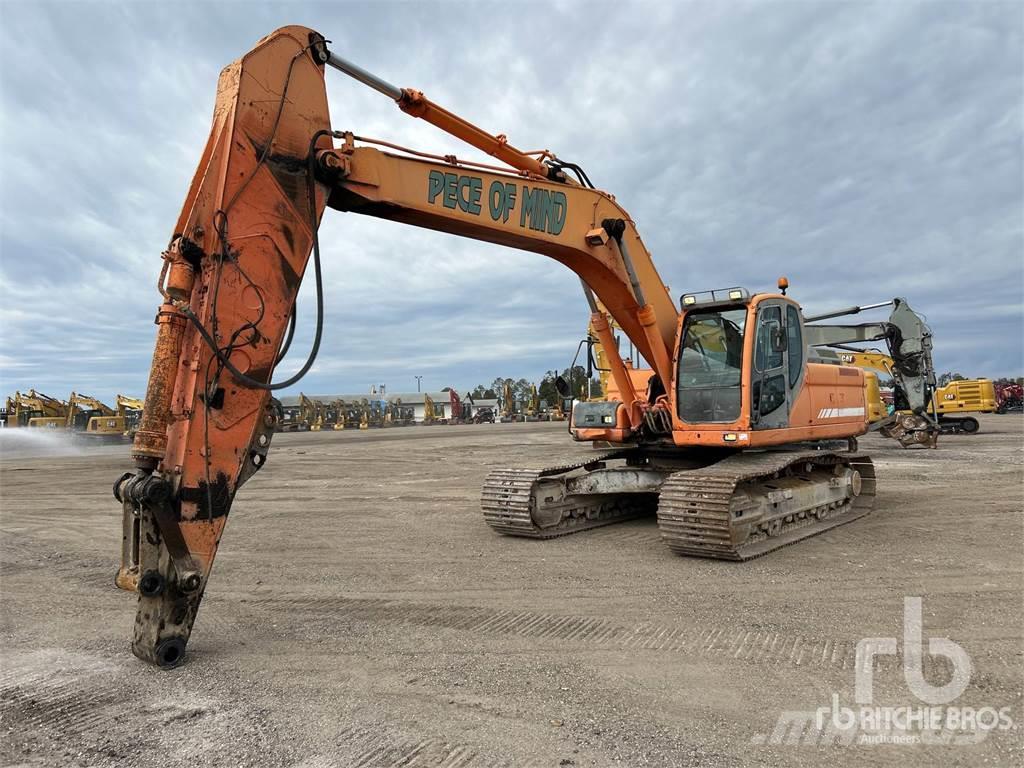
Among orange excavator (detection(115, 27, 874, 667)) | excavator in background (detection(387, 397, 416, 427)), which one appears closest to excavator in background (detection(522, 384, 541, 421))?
excavator in background (detection(387, 397, 416, 427))

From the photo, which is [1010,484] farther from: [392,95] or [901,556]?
[392,95]

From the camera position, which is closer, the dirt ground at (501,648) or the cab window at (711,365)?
the dirt ground at (501,648)

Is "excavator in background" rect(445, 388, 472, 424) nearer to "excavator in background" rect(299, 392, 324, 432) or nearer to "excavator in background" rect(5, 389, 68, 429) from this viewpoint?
"excavator in background" rect(299, 392, 324, 432)

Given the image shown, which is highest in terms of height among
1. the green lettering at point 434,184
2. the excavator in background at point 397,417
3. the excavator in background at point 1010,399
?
the green lettering at point 434,184

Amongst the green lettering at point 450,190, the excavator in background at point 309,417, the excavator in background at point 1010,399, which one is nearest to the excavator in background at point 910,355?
the green lettering at point 450,190

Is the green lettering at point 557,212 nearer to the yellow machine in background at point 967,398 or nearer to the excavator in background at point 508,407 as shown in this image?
the yellow machine in background at point 967,398

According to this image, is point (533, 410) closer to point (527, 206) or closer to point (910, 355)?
point (910, 355)

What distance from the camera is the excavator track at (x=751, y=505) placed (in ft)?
21.3

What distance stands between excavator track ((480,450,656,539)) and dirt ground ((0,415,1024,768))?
266mm

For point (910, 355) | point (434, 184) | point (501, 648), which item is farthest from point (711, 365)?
point (910, 355)

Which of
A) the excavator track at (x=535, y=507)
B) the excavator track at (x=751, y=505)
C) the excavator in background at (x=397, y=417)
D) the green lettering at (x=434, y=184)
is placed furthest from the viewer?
the excavator in background at (x=397, y=417)

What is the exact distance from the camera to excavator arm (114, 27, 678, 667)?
161 inches

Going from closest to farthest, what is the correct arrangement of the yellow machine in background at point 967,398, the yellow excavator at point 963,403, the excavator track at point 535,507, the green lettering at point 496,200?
the green lettering at point 496,200, the excavator track at point 535,507, the yellow excavator at point 963,403, the yellow machine in background at point 967,398

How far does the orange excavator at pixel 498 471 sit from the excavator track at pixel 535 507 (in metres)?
0.03
